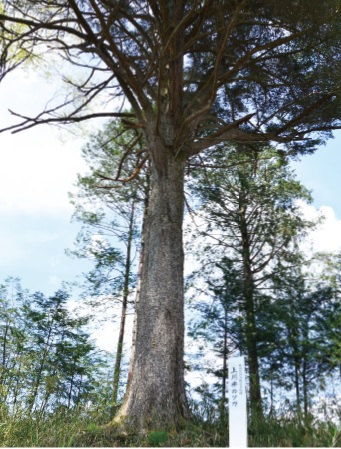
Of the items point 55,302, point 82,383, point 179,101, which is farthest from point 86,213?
point 179,101

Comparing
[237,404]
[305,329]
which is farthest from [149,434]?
[305,329]

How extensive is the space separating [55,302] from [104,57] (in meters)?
3.85

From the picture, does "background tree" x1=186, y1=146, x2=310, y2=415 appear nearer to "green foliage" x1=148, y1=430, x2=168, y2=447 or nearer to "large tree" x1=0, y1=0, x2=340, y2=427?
"large tree" x1=0, y1=0, x2=340, y2=427

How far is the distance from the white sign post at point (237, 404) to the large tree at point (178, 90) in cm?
121

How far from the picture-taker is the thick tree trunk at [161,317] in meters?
3.44

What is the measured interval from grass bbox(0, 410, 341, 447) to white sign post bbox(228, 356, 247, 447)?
565 millimetres

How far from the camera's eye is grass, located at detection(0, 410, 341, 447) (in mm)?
2760

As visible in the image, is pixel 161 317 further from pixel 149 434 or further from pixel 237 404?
pixel 237 404

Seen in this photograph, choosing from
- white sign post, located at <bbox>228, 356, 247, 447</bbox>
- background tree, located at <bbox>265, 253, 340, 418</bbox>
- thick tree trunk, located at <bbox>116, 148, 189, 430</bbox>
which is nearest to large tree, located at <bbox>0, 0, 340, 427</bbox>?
thick tree trunk, located at <bbox>116, 148, 189, 430</bbox>

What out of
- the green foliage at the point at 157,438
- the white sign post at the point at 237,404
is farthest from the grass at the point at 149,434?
the white sign post at the point at 237,404

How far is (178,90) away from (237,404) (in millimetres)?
3345

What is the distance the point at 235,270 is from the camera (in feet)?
23.6

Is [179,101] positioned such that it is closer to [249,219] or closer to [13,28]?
[13,28]

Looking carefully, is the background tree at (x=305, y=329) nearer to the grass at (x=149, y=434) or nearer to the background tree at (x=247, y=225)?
the background tree at (x=247, y=225)
